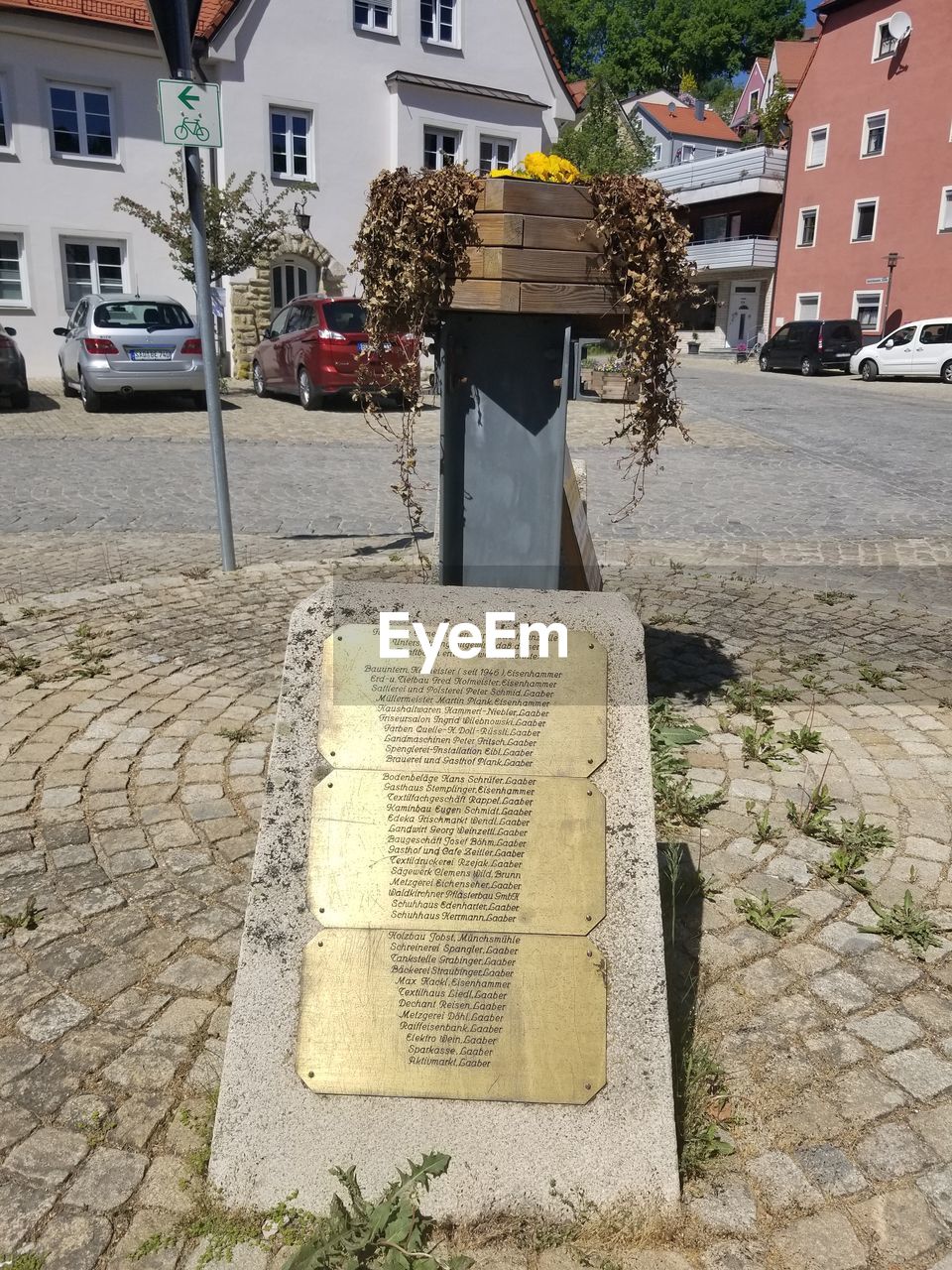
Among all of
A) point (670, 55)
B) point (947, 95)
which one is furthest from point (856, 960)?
point (670, 55)

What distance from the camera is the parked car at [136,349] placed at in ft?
50.6

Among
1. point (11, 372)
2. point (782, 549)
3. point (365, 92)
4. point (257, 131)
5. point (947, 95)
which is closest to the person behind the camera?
point (782, 549)

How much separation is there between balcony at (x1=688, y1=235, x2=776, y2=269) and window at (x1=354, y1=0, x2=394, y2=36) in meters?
18.4

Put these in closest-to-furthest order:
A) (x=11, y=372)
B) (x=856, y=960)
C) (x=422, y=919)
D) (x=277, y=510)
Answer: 1. (x=422, y=919)
2. (x=856, y=960)
3. (x=277, y=510)
4. (x=11, y=372)

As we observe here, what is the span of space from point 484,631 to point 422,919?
2.17 ft

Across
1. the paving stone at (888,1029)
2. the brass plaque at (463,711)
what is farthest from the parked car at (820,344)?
the brass plaque at (463,711)

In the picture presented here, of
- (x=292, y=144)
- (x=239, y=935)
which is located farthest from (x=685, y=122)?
(x=239, y=935)

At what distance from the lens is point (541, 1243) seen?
2.18 m

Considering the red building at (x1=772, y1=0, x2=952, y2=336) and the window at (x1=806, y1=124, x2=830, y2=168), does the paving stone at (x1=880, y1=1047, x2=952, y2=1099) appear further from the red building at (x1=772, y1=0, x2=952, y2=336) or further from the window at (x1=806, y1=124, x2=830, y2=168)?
the window at (x1=806, y1=124, x2=830, y2=168)

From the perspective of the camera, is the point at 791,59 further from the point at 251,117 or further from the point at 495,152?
the point at 251,117

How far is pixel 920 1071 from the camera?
2646 mm

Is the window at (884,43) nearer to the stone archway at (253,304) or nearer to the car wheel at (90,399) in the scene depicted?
the stone archway at (253,304)

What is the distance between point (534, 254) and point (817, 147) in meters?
41.1

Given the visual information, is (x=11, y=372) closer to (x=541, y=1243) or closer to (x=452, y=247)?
(x=452, y=247)
